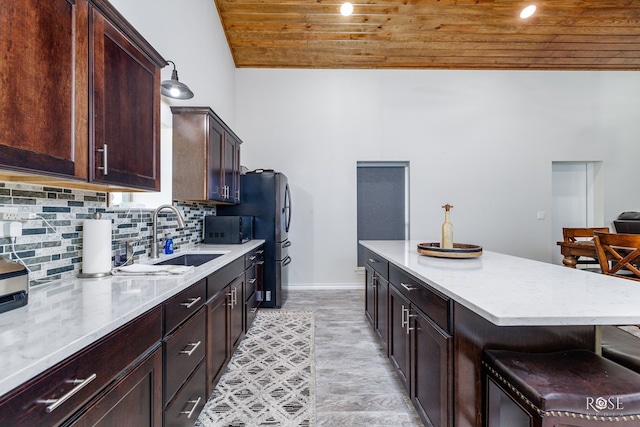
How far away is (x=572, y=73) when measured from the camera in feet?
15.4

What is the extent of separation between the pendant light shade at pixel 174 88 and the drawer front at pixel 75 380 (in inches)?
69.4

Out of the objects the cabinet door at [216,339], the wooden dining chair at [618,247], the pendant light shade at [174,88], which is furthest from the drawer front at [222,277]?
the wooden dining chair at [618,247]

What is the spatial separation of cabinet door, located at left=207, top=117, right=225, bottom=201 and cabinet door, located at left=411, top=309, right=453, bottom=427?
1969 millimetres

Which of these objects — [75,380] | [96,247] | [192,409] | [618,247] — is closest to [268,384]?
[192,409]

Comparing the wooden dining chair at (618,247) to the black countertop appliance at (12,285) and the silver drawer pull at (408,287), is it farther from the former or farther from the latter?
the black countertop appliance at (12,285)

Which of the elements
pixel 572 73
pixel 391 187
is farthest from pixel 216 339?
pixel 572 73

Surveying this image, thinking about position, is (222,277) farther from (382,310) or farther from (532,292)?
(532,292)

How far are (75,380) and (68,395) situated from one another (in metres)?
0.04

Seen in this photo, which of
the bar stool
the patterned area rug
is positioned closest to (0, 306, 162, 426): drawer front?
the patterned area rug

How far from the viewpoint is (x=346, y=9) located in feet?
11.6

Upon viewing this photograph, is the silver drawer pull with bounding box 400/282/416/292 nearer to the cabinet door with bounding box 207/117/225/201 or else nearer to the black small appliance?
the cabinet door with bounding box 207/117/225/201

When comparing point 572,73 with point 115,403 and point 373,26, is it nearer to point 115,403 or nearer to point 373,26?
point 373,26

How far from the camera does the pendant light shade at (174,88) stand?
215 cm

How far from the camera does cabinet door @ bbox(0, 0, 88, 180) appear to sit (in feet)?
2.74
